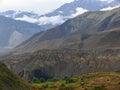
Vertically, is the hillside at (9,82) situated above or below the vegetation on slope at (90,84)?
above

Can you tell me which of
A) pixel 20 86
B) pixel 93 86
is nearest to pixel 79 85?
pixel 93 86

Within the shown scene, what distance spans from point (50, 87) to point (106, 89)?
22318 millimetres

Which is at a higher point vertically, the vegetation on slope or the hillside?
the hillside

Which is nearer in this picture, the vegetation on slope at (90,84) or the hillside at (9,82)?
the hillside at (9,82)

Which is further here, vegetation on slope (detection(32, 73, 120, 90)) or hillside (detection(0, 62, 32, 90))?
vegetation on slope (detection(32, 73, 120, 90))

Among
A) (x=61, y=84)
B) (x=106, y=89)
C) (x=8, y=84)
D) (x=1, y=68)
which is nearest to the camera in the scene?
(x=8, y=84)

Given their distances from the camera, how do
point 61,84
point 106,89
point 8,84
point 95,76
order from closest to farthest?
point 8,84, point 106,89, point 61,84, point 95,76

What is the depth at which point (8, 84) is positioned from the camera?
117 m

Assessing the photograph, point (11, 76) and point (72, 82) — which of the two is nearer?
point (11, 76)

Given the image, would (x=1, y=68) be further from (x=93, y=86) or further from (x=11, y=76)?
(x=93, y=86)

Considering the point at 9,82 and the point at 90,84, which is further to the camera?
the point at 90,84

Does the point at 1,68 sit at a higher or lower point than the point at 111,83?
higher

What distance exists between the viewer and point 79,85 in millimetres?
162250

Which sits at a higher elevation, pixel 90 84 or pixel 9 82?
pixel 9 82
